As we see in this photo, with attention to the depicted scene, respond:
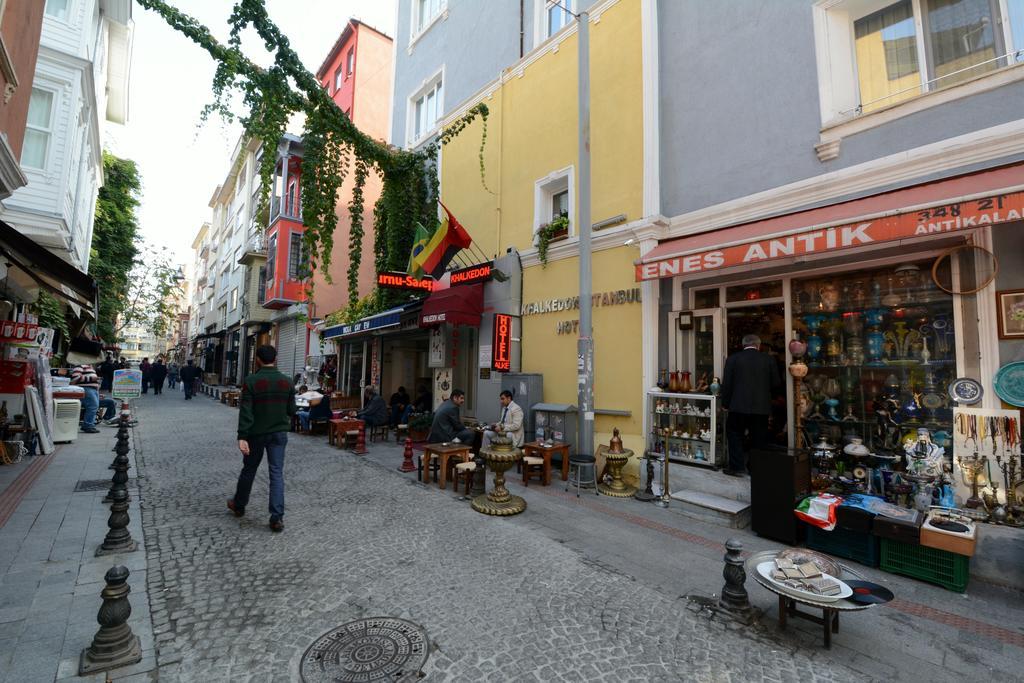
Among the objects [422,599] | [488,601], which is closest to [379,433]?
[422,599]

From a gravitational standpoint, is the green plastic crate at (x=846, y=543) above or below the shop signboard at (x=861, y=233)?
below

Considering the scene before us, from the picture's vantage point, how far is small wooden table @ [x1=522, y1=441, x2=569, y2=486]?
25.3 feet

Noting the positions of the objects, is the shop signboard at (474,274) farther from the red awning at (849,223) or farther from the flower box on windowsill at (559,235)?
the red awning at (849,223)

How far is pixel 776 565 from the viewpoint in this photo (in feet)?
11.7

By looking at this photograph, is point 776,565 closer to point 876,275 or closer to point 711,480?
point 711,480

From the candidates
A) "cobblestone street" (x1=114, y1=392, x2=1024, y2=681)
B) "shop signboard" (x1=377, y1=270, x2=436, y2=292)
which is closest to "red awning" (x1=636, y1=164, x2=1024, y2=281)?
"cobblestone street" (x1=114, y1=392, x2=1024, y2=681)

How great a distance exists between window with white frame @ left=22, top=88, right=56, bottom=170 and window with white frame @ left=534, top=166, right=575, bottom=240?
34.5ft

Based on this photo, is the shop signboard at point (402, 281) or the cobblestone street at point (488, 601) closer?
the cobblestone street at point (488, 601)

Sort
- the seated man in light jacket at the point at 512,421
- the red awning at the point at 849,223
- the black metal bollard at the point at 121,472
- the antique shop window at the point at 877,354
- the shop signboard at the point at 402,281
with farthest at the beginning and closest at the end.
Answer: the shop signboard at the point at 402,281, the seated man in light jacket at the point at 512,421, the antique shop window at the point at 877,354, the black metal bollard at the point at 121,472, the red awning at the point at 849,223

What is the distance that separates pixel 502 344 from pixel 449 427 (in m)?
2.37

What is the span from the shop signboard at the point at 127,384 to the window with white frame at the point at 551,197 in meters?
8.07

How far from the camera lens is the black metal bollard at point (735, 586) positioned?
3629 mm

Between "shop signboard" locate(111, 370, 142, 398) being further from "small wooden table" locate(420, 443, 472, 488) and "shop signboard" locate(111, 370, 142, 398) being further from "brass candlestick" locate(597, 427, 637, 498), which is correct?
"brass candlestick" locate(597, 427, 637, 498)

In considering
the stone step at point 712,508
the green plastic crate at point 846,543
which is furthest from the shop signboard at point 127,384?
the green plastic crate at point 846,543
